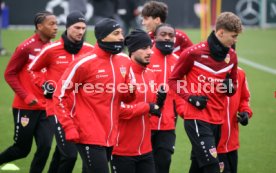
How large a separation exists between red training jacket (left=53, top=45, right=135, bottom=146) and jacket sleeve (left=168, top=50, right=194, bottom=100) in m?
1.14

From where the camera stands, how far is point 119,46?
9.06m

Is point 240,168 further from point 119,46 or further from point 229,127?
point 119,46

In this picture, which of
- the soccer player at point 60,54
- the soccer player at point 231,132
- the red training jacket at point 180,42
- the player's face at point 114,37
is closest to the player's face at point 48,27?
the soccer player at point 60,54

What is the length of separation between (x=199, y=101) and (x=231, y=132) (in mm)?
847

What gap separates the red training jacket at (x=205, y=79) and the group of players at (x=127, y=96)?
0.01 meters

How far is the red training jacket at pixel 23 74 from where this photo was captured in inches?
446

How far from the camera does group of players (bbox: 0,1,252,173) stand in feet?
29.2

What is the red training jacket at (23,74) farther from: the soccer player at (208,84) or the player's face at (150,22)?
the soccer player at (208,84)

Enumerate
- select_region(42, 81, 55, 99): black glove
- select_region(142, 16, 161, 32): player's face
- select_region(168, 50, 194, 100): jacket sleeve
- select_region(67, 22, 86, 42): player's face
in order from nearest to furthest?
1. select_region(168, 50, 194, 100): jacket sleeve
2. select_region(42, 81, 55, 99): black glove
3. select_region(67, 22, 86, 42): player's face
4. select_region(142, 16, 161, 32): player's face

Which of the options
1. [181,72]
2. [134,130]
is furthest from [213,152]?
[181,72]

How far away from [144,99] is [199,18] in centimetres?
2552

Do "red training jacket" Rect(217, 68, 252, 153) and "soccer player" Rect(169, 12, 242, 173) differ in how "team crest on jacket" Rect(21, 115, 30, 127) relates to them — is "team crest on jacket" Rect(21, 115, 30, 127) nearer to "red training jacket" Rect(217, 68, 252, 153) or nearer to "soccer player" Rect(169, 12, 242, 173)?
"soccer player" Rect(169, 12, 242, 173)

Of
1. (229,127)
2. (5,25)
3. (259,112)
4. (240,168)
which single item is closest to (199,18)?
(5,25)

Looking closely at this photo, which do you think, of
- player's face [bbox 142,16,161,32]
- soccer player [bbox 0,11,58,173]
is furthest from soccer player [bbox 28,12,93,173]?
player's face [bbox 142,16,161,32]
